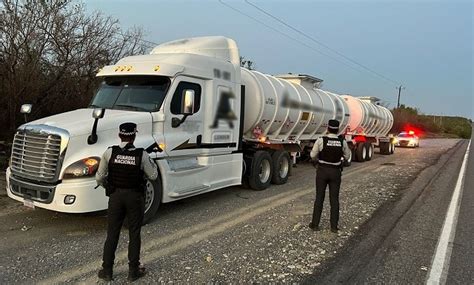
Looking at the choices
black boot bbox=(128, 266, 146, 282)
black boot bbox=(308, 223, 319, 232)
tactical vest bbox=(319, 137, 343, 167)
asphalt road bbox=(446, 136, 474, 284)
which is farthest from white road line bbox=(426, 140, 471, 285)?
black boot bbox=(128, 266, 146, 282)

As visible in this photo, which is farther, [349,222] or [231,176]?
[231,176]

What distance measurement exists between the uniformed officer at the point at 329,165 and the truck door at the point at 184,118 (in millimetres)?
2288

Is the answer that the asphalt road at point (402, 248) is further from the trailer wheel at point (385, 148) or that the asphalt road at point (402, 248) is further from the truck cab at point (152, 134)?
the trailer wheel at point (385, 148)

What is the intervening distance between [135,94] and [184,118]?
0.96 meters

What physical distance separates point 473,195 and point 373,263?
6.73m

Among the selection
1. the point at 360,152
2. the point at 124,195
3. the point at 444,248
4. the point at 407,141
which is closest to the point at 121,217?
the point at 124,195

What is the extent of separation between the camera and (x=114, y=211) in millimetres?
4641

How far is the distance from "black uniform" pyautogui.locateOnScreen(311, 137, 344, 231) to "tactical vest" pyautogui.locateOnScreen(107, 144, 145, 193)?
132 inches

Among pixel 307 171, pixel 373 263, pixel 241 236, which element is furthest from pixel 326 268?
pixel 307 171

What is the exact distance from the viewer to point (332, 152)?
→ 6.86 m

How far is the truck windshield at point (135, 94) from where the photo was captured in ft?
23.8

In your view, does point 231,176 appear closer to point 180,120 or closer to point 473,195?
point 180,120

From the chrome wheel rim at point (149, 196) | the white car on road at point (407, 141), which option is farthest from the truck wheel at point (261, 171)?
the white car on road at point (407, 141)

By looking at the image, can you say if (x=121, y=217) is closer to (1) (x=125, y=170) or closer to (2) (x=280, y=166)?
(1) (x=125, y=170)
